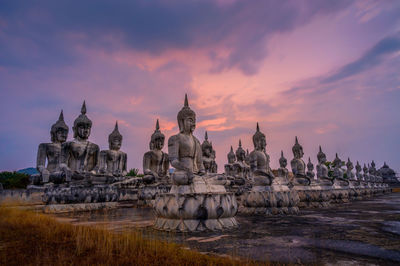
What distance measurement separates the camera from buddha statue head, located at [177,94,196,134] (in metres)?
5.83

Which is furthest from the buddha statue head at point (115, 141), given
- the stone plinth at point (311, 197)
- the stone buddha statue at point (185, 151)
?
the stone plinth at point (311, 197)

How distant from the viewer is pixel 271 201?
291 inches

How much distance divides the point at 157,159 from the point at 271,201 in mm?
7240

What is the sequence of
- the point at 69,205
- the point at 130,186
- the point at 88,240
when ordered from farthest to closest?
1. the point at 130,186
2. the point at 69,205
3. the point at 88,240

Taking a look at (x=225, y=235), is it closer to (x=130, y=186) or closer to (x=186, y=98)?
(x=186, y=98)

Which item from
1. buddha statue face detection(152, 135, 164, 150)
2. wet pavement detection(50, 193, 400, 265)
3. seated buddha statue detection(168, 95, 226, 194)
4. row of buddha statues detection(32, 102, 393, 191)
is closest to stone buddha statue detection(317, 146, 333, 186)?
row of buddha statues detection(32, 102, 393, 191)

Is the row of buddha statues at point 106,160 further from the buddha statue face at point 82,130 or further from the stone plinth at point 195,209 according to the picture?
the stone plinth at point 195,209

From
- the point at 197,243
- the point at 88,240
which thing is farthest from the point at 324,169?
the point at 88,240

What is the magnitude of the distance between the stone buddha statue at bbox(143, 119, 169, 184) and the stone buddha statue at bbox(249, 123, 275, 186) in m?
5.36

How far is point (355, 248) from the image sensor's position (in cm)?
314

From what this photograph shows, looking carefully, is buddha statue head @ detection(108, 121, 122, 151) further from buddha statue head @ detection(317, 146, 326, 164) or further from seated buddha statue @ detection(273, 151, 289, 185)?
buddha statue head @ detection(317, 146, 326, 164)

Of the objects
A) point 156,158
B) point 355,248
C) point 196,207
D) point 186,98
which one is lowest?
point 355,248

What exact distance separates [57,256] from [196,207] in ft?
7.71

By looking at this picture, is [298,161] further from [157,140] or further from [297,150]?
[157,140]
